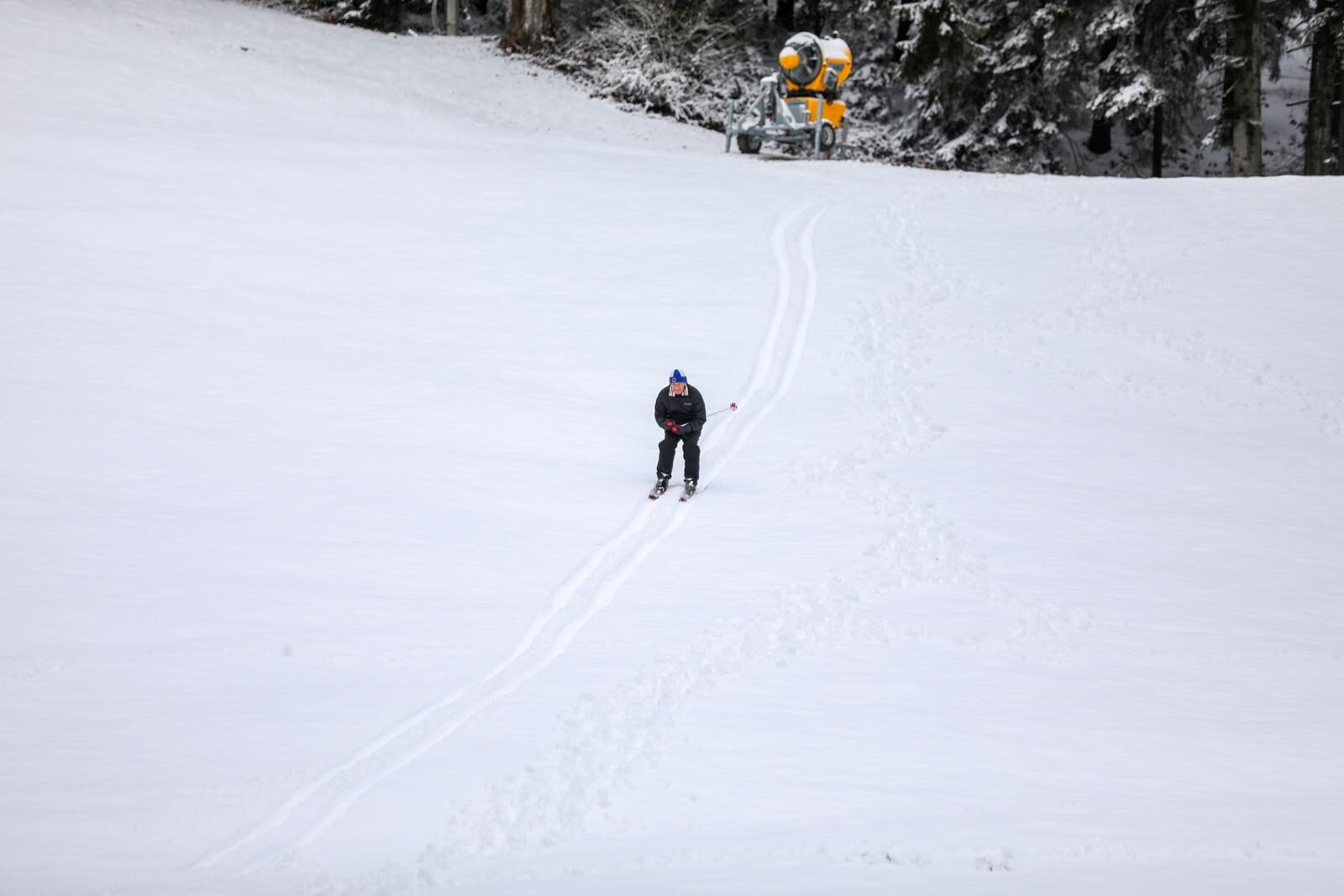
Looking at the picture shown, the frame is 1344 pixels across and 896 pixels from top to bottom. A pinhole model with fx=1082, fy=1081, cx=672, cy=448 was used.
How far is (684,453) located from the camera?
1243 cm

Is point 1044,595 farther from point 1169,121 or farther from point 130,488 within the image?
point 1169,121

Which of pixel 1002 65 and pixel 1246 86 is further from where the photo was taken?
pixel 1002 65

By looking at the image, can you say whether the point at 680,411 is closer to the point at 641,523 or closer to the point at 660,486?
the point at 660,486

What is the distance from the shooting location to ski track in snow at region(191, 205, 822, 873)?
20.6 ft

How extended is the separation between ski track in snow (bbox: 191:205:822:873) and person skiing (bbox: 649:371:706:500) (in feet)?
1.09

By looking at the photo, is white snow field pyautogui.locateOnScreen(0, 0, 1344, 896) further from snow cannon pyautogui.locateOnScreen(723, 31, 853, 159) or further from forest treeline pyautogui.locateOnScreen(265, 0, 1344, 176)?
forest treeline pyautogui.locateOnScreen(265, 0, 1344, 176)

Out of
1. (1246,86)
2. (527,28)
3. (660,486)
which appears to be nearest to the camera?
(660,486)

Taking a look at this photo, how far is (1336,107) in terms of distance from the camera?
2864cm

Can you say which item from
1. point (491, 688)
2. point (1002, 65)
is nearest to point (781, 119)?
point (1002, 65)

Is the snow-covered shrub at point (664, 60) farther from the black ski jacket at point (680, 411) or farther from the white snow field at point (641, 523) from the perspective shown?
the black ski jacket at point (680, 411)

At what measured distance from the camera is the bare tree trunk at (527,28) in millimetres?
34062

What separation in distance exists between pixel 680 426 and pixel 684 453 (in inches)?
13.7

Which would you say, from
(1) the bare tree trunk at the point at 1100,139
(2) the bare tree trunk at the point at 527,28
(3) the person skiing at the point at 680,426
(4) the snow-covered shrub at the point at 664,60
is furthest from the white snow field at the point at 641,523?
(2) the bare tree trunk at the point at 527,28

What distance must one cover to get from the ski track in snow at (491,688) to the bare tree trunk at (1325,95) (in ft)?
56.5
